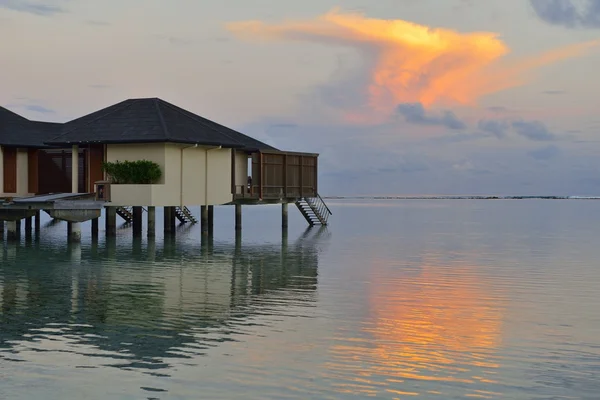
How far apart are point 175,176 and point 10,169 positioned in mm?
9337

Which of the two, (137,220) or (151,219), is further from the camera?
(137,220)

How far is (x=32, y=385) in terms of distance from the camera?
37.7 feet

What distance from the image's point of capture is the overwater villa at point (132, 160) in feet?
123

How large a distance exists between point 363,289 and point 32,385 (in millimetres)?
12612

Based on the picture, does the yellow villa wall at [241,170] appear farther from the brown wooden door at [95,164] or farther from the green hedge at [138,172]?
the brown wooden door at [95,164]

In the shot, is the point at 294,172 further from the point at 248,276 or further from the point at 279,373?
the point at 279,373

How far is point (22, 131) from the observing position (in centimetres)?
4241

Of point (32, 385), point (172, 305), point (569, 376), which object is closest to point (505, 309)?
point (569, 376)

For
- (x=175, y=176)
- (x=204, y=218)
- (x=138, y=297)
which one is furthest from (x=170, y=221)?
(x=138, y=297)

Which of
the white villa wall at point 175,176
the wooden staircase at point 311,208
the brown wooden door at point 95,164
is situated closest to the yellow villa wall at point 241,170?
the white villa wall at point 175,176

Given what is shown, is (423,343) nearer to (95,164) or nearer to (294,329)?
(294,329)

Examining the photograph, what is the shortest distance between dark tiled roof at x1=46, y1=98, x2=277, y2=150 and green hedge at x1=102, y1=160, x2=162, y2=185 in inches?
42.7

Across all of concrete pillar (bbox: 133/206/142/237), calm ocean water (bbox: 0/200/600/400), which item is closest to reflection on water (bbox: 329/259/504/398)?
calm ocean water (bbox: 0/200/600/400)

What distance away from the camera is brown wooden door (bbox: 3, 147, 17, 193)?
40.8m
